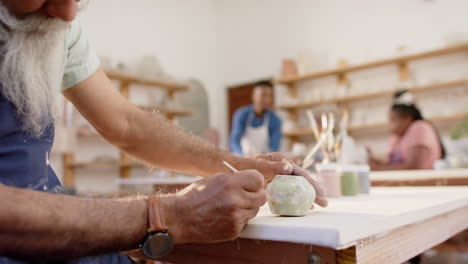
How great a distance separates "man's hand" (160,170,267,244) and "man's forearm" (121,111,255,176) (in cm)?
40

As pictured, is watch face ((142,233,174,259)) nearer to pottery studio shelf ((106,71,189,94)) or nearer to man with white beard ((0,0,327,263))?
man with white beard ((0,0,327,263))

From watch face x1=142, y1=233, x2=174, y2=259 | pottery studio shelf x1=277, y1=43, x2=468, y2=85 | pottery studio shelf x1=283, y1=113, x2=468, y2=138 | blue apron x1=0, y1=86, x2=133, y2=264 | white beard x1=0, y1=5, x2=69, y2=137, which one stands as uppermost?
pottery studio shelf x1=277, y1=43, x2=468, y2=85

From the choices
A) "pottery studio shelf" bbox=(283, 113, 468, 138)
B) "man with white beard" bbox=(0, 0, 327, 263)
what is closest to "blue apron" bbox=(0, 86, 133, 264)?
"man with white beard" bbox=(0, 0, 327, 263)

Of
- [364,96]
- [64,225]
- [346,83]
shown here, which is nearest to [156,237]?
[64,225]

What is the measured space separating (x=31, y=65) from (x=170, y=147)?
0.40 metres

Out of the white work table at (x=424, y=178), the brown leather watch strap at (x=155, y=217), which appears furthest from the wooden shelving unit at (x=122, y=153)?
the brown leather watch strap at (x=155, y=217)

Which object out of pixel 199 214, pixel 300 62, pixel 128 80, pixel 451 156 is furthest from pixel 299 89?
pixel 199 214

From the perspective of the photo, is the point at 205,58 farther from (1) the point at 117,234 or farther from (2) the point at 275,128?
(1) the point at 117,234

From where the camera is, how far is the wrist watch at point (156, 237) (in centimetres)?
64

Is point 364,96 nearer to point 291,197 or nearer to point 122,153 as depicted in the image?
point 122,153

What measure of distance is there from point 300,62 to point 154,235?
18.7 feet

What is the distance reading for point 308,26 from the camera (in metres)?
6.31

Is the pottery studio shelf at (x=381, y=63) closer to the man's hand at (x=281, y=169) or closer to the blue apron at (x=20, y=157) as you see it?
the man's hand at (x=281, y=169)

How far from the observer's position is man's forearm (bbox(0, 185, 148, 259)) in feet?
1.88
